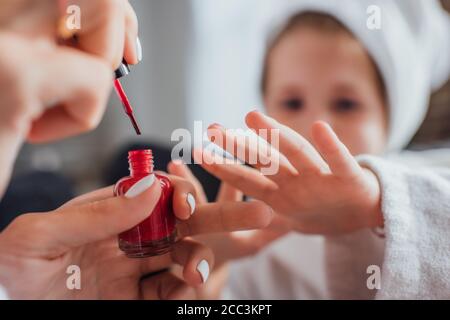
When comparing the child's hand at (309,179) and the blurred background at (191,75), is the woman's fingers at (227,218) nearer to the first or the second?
the child's hand at (309,179)

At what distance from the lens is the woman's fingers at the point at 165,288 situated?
0.99ft

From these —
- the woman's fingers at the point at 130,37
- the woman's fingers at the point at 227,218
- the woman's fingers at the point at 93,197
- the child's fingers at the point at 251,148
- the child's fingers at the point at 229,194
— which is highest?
the woman's fingers at the point at 130,37

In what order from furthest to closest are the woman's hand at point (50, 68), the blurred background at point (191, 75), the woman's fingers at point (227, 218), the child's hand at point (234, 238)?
the blurred background at point (191, 75), the child's hand at point (234, 238), the woman's fingers at point (227, 218), the woman's hand at point (50, 68)

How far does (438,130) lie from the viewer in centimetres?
69

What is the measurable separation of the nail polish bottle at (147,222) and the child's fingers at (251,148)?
0.04 meters

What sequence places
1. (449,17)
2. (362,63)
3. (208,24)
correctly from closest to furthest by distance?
(362,63) < (449,17) < (208,24)

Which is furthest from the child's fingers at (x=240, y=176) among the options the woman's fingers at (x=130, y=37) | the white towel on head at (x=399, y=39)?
the white towel on head at (x=399, y=39)

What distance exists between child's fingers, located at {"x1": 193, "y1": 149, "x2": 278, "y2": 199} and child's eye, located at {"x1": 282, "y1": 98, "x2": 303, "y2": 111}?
135mm

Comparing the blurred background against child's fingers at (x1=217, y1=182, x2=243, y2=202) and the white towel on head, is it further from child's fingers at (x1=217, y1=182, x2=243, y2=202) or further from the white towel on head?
child's fingers at (x1=217, y1=182, x2=243, y2=202)

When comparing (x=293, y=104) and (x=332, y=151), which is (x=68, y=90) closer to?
(x=332, y=151)

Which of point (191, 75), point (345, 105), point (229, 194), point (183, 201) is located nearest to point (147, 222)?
point (183, 201)

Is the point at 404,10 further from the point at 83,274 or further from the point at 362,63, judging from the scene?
the point at 83,274
